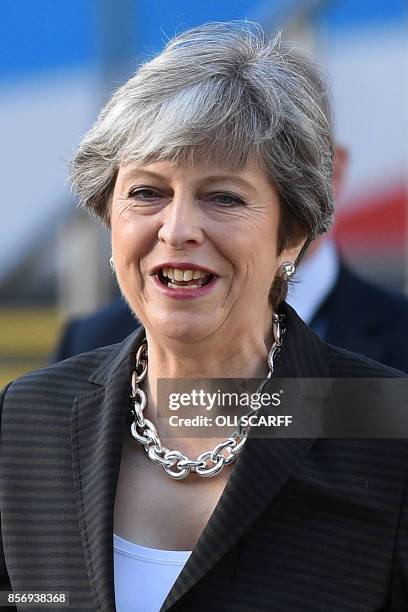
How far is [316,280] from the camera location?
4059 mm

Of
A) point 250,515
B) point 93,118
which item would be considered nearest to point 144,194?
point 250,515

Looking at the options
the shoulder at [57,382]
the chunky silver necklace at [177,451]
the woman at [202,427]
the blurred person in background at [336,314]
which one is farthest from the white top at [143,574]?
the blurred person in background at [336,314]

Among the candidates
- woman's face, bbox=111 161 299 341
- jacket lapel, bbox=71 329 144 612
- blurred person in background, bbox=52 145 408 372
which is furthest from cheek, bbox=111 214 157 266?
blurred person in background, bbox=52 145 408 372

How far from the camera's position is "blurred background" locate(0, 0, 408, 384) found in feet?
13.6

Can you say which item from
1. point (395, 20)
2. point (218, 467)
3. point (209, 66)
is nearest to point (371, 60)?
point (395, 20)

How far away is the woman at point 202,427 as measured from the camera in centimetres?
216

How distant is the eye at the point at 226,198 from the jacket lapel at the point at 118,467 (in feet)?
1.08

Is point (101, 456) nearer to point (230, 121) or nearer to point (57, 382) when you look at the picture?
point (57, 382)

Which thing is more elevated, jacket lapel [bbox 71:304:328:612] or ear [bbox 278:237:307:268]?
ear [bbox 278:237:307:268]

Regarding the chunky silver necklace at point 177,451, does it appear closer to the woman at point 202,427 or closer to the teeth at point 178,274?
the woman at point 202,427

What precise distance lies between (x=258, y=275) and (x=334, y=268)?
181 cm

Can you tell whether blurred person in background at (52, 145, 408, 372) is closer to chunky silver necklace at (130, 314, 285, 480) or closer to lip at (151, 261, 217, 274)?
chunky silver necklace at (130, 314, 285, 480)

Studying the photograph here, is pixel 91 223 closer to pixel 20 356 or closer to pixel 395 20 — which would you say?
pixel 20 356

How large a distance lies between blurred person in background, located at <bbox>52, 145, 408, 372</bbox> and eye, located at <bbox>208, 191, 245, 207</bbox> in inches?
64.5
